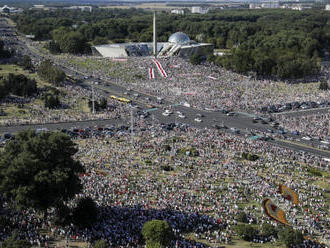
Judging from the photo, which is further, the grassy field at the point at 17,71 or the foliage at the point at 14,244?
the grassy field at the point at 17,71

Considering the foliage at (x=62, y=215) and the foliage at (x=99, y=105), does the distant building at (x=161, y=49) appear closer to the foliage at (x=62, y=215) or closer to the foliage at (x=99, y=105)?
the foliage at (x=99, y=105)

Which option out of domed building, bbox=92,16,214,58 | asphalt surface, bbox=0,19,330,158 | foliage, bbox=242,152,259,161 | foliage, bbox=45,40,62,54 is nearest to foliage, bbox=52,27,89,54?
foliage, bbox=45,40,62,54

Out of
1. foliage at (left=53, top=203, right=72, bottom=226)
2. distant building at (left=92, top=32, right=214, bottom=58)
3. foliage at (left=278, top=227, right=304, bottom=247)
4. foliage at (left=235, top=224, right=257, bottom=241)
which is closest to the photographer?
foliage at (left=278, top=227, right=304, bottom=247)

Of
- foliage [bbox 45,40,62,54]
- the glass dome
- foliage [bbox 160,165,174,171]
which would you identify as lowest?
foliage [bbox 160,165,174,171]

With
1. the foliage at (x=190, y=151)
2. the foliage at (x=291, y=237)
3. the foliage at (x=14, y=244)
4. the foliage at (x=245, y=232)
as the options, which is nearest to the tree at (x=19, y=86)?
the foliage at (x=190, y=151)

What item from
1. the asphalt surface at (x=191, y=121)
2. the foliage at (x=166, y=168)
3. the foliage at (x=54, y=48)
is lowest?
the asphalt surface at (x=191, y=121)

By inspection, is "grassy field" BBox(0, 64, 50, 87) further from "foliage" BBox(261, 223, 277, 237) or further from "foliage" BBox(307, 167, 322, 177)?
"foliage" BBox(261, 223, 277, 237)
